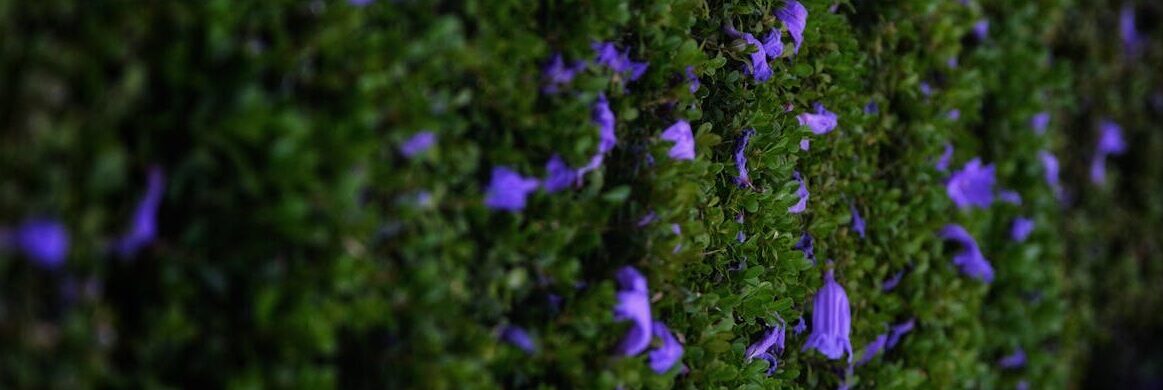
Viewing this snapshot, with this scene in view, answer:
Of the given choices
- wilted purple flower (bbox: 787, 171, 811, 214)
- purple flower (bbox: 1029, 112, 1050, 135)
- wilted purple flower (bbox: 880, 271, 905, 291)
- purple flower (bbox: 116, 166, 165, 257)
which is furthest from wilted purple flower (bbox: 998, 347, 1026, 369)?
purple flower (bbox: 116, 166, 165, 257)

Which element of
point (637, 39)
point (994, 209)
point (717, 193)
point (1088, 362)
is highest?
point (637, 39)

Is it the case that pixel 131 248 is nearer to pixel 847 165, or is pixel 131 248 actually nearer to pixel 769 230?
pixel 769 230

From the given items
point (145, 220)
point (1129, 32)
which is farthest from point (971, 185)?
point (145, 220)

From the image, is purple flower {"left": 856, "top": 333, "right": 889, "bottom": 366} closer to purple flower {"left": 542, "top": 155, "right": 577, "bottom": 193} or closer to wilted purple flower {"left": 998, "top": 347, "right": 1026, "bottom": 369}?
wilted purple flower {"left": 998, "top": 347, "right": 1026, "bottom": 369}

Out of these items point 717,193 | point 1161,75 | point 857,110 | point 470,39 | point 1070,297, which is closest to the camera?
point 470,39

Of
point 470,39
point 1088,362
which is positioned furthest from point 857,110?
point 1088,362

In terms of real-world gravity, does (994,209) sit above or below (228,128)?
below

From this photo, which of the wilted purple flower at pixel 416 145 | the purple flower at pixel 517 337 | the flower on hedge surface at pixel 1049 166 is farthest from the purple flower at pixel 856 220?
the wilted purple flower at pixel 416 145
